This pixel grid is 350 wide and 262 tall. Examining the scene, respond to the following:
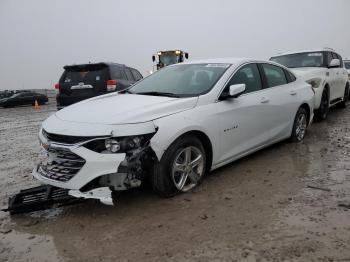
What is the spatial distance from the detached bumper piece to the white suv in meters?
6.32

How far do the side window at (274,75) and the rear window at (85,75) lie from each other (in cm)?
586

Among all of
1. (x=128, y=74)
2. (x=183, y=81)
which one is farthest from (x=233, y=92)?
(x=128, y=74)

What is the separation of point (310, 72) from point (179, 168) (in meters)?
5.69

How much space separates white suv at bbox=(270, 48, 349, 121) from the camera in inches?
345

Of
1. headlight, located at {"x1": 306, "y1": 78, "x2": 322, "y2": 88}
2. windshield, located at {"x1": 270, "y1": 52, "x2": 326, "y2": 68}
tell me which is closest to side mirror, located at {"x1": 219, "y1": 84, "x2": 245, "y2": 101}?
headlight, located at {"x1": 306, "y1": 78, "x2": 322, "y2": 88}

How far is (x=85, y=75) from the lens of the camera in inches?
433

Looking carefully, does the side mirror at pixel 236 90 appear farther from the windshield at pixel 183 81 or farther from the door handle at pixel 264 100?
the door handle at pixel 264 100

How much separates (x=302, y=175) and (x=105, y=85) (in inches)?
282

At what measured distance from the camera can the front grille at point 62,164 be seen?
12.5 feet

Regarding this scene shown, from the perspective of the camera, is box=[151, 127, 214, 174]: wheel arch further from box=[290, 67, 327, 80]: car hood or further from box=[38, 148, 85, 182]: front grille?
box=[290, 67, 327, 80]: car hood

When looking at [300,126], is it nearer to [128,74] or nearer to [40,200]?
[40,200]

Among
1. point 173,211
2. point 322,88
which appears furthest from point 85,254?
point 322,88

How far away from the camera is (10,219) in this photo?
157 inches

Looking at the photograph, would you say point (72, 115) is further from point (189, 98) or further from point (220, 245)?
point (220, 245)
